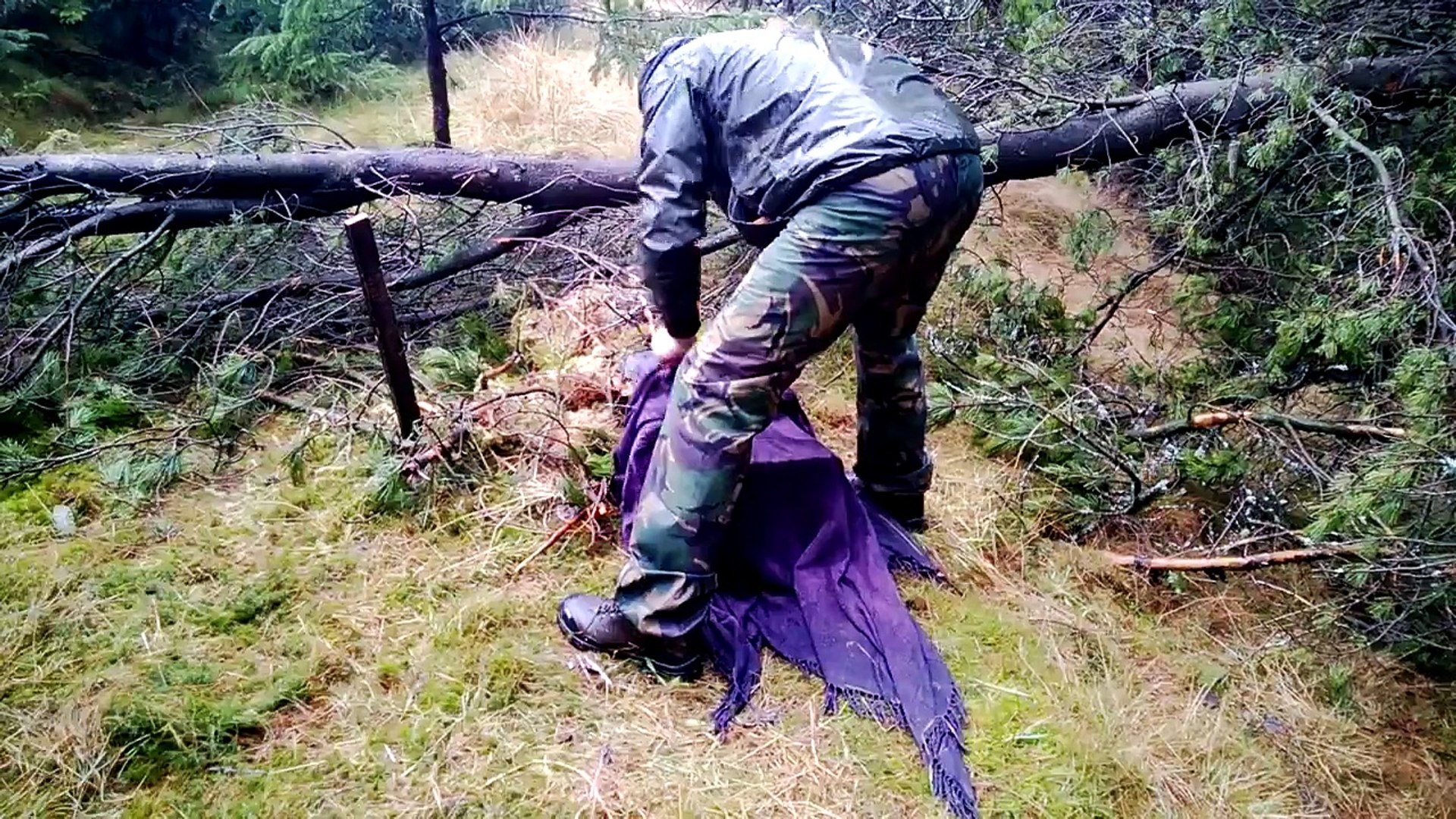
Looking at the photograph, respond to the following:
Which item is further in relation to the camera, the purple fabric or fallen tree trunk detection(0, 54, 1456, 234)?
fallen tree trunk detection(0, 54, 1456, 234)

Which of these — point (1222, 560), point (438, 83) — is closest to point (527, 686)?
point (1222, 560)

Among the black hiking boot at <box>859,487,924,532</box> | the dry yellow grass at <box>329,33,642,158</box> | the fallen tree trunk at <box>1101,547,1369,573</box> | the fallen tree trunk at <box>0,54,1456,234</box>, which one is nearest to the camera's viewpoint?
the fallen tree trunk at <box>1101,547,1369,573</box>

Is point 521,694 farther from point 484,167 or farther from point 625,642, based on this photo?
point 484,167

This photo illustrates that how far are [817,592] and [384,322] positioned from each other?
5.49ft

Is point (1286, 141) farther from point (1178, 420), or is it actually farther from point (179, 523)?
point (179, 523)

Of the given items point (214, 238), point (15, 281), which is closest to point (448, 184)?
point (214, 238)

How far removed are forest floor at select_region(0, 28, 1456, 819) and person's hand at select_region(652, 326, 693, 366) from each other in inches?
25.2

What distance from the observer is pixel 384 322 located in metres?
3.08

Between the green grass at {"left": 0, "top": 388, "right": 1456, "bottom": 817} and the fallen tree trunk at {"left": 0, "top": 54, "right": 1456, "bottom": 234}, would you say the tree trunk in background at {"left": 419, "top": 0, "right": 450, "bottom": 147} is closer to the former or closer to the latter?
the fallen tree trunk at {"left": 0, "top": 54, "right": 1456, "bottom": 234}

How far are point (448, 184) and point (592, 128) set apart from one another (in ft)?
10.2

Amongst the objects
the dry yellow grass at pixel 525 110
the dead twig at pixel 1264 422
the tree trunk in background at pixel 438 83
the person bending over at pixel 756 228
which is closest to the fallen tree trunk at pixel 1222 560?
the dead twig at pixel 1264 422

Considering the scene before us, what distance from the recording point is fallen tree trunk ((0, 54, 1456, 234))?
3779mm

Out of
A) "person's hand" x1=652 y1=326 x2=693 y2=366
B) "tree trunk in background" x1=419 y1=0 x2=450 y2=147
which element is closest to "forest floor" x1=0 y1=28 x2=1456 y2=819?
"person's hand" x1=652 y1=326 x2=693 y2=366

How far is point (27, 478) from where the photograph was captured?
327cm
